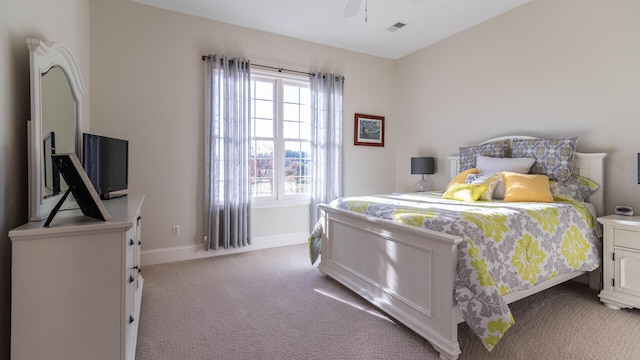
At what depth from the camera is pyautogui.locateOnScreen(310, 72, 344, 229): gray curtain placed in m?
4.28

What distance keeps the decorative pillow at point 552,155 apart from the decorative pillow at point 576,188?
69mm

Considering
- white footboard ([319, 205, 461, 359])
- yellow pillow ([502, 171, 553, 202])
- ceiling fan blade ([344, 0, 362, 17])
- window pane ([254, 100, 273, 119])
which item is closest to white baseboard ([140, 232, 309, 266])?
white footboard ([319, 205, 461, 359])

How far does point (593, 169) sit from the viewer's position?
2818 mm

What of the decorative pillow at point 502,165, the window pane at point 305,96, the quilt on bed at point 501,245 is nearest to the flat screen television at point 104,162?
the quilt on bed at point 501,245

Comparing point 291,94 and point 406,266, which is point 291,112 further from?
point 406,266

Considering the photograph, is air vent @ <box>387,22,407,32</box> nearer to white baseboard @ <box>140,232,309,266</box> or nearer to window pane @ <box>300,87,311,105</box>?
window pane @ <box>300,87,311,105</box>

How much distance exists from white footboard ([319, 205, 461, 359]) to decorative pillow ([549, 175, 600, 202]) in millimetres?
1683

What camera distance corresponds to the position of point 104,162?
235 centimetres

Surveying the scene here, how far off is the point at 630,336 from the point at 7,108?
3615 millimetres

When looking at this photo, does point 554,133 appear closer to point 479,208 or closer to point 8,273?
point 479,208

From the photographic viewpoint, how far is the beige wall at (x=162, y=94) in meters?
3.17

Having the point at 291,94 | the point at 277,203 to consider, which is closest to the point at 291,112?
the point at 291,94

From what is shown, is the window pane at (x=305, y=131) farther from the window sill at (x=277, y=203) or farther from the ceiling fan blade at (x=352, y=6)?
the ceiling fan blade at (x=352, y=6)

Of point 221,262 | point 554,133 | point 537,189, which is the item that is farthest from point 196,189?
point 554,133
